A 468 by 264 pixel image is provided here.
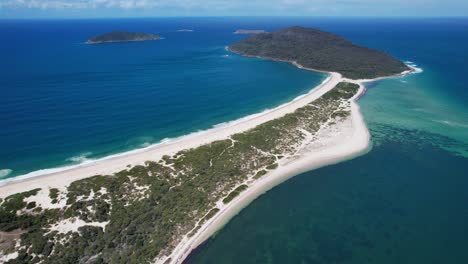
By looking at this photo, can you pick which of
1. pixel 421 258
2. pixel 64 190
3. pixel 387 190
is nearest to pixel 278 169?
pixel 387 190

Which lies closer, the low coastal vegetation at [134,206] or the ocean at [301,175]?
the low coastal vegetation at [134,206]

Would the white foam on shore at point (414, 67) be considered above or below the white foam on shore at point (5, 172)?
above

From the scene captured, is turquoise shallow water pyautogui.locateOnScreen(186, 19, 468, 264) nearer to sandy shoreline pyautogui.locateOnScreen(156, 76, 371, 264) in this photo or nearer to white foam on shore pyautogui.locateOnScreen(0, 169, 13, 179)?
sandy shoreline pyautogui.locateOnScreen(156, 76, 371, 264)

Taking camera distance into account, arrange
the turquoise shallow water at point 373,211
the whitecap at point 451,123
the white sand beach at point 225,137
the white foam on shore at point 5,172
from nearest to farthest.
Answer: the turquoise shallow water at point 373,211
the white sand beach at point 225,137
the white foam on shore at point 5,172
the whitecap at point 451,123

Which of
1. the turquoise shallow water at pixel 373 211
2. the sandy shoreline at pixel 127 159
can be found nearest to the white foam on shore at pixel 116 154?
the sandy shoreline at pixel 127 159

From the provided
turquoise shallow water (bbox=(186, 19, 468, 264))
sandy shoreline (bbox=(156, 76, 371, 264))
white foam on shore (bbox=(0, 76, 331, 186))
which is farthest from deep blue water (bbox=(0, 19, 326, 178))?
turquoise shallow water (bbox=(186, 19, 468, 264))

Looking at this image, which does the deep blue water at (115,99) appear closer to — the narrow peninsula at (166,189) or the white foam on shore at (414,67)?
the narrow peninsula at (166,189)

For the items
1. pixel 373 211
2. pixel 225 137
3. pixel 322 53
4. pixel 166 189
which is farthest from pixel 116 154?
pixel 322 53
